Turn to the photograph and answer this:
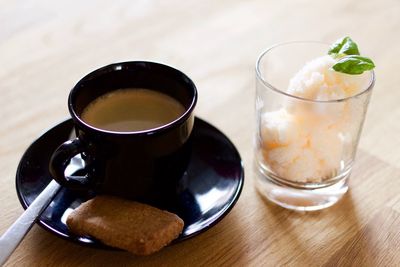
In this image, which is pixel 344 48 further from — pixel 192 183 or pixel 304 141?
pixel 192 183

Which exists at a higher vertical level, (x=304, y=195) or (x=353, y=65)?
(x=353, y=65)

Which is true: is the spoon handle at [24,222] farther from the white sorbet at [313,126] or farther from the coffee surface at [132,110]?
the white sorbet at [313,126]

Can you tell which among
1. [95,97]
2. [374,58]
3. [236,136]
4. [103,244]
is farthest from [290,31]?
[103,244]

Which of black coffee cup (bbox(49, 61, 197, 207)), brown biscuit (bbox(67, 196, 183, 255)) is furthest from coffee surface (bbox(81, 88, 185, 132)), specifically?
brown biscuit (bbox(67, 196, 183, 255))

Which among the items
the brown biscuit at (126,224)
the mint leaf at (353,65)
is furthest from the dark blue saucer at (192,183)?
the mint leaf at (353,65)

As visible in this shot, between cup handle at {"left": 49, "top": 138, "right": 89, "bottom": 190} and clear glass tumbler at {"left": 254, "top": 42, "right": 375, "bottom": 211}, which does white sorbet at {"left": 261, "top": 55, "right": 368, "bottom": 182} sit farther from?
cup handle at {"left": 49, "top": 138, "right": 89, "bottom": 190}

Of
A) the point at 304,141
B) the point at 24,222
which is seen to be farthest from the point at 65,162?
the point at 304,141

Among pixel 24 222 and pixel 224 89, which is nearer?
pixel 24 222
